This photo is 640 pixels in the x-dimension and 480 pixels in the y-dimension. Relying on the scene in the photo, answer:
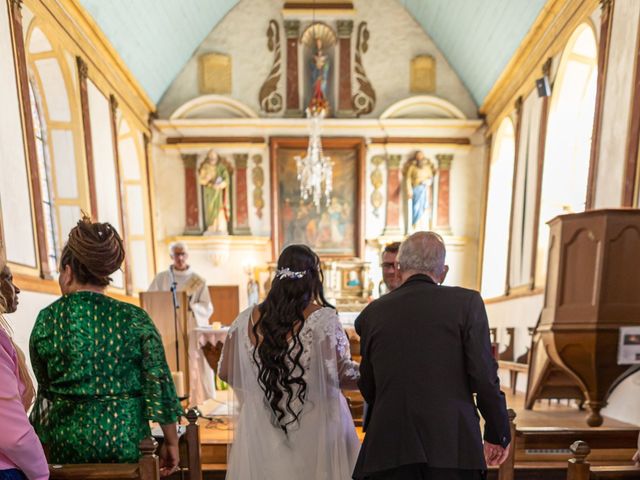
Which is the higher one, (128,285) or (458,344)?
(458,344)

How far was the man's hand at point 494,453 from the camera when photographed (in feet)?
6.91

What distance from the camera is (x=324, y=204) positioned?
10820mm

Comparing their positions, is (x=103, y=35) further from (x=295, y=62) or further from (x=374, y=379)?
(x=374, y=379)

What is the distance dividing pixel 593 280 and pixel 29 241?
5.25m

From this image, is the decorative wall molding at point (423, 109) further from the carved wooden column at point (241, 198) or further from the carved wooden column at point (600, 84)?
the carved wooden column at point (600, 84)

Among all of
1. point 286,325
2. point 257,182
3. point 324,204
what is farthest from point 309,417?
point 257,182

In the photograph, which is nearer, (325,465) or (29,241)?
(325,465)

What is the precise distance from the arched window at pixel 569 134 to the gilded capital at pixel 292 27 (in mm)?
5740

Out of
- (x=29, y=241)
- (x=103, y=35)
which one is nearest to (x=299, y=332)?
(x=29, y=241)

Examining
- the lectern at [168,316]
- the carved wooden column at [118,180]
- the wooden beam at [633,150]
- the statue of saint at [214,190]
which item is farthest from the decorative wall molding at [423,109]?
the lectern at [168,316]

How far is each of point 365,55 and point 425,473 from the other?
10203 mm

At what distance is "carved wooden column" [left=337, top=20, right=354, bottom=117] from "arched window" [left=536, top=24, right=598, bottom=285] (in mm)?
4606

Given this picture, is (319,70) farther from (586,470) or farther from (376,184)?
(586,470)

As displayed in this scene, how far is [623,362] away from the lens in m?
3.99
